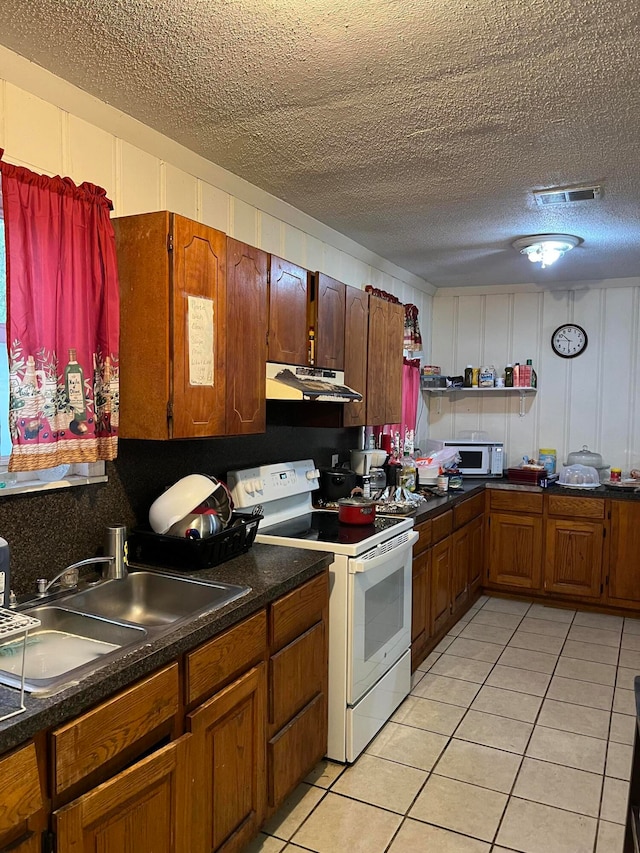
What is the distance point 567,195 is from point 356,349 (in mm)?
1235

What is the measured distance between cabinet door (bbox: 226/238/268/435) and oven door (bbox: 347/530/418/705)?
2.32ft

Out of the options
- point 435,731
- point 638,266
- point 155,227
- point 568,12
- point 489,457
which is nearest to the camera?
point 568,12

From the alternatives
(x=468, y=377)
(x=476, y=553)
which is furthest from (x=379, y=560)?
(x=468, y=377)

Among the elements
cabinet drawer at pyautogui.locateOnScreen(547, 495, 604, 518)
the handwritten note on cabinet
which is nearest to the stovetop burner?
the handwritten note on cabinet

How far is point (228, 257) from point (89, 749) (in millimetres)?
1594

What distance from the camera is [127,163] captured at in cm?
220

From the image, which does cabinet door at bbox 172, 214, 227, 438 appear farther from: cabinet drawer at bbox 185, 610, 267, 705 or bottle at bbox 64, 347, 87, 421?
cabinet drawer at bbox 185, 610, 267, 705

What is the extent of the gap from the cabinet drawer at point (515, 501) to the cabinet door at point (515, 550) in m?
0.05

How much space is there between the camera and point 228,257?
2.24m

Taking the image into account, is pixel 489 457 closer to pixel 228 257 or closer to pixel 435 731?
pixel 435 731

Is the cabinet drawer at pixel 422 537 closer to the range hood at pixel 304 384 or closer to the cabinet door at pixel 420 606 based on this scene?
the cabinet door at pixel 420 606

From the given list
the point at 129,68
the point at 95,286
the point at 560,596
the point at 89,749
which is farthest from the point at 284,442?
the point at 560,596

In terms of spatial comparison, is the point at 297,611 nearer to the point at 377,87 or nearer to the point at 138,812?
the point at 138,812

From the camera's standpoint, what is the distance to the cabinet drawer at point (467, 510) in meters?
3.89
